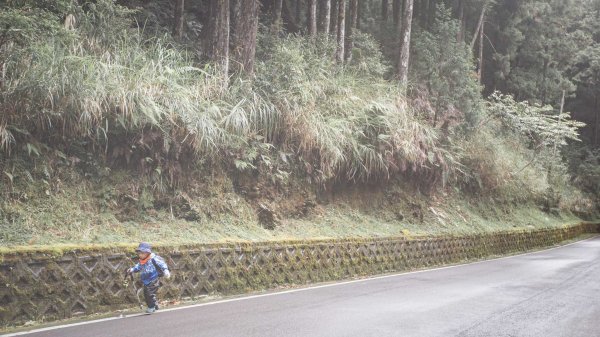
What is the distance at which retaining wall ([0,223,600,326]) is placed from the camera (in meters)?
7.12

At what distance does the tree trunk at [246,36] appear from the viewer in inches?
588

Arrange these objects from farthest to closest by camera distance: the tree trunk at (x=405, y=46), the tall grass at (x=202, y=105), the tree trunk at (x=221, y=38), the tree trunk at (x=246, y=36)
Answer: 1. the tree trunk at (x=405, y=46)
2. the tree trunk at (x=246, y=36)
3. the tree trunk at (x=221, y=38)
4. the tall grass at (x=202, y=105)

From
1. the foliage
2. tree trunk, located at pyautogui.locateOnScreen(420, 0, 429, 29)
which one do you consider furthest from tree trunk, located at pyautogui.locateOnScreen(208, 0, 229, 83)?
tree trunk, located at pyautogui.locateOnScreen(420, 0, 429, 29)

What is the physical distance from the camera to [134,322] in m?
7.30

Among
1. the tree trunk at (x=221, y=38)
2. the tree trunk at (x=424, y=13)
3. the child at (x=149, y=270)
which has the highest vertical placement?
the tree trunk at (x=424, y=13)

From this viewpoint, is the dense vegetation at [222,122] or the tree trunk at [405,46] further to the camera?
the tree trunk at [405,46]

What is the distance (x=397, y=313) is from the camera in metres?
8.27

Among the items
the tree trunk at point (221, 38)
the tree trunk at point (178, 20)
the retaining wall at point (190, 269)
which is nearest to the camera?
the retaining wall at point (190, 269)

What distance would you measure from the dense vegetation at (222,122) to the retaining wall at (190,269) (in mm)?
1266

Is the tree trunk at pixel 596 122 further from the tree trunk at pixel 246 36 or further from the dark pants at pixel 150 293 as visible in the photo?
the dark pants at pixel 150 293

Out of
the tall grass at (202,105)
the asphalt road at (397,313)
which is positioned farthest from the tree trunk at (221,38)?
the asphalt road at (397,313)

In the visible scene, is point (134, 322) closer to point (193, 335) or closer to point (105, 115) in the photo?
point (193, 335)

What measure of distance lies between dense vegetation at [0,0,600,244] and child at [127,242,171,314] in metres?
1.87

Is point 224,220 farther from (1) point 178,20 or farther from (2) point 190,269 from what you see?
(1) point 178,20
